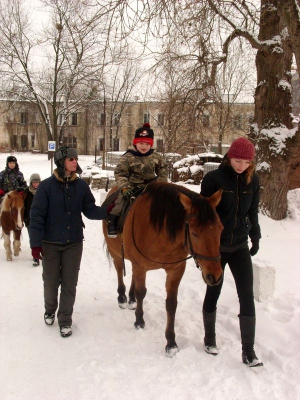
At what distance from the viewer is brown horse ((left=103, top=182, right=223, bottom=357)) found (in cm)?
286

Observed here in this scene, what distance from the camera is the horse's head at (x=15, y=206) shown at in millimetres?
6715

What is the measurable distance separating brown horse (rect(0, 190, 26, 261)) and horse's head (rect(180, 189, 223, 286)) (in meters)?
4.74

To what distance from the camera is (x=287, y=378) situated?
299cm

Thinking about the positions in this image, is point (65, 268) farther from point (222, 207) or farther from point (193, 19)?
point (193, 19)

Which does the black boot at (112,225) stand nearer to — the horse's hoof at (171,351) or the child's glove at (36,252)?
the child's glove at (36,252)

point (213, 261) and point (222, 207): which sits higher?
point (222, 207)

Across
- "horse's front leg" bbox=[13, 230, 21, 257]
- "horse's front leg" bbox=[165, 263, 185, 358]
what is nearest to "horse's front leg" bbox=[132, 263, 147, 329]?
"horse's front leg" bbox=[165, 263, 185, 358]

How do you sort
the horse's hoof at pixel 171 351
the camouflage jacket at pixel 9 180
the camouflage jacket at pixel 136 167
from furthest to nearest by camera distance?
the camouflage jacket at pixel 9 180 < the camouflage jacket at pixel 136 167 < the horse's hoof at pixel 171 351

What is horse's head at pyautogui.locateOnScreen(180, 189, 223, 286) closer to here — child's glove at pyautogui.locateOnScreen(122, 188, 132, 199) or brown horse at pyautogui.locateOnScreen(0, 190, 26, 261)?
child's glove at pyautogui.locateOnScreen(122, 188, 132, 199)

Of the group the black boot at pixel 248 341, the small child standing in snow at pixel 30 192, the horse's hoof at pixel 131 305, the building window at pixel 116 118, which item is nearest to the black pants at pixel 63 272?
the horse's hoof at pixel 131 305

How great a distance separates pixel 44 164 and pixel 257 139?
83.8 feet

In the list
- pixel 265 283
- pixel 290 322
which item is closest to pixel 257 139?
pixel 265 283

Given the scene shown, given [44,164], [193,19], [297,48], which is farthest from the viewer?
[44,164]

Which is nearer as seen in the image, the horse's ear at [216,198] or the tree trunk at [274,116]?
the horse's ear at [216,198]
